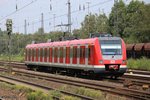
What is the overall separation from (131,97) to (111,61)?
9536 millimetres

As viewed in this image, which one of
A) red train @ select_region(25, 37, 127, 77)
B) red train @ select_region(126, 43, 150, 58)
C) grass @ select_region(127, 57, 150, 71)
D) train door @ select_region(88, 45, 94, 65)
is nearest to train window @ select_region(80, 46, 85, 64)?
red train @ select_region(25, 37, 127, 77)

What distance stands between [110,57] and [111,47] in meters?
0.72

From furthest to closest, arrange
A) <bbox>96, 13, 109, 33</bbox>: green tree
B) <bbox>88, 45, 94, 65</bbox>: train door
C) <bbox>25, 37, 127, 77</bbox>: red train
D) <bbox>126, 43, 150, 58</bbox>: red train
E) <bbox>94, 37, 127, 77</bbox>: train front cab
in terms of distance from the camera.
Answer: <bbox>96, 13, 109, 33</bbox>: green tree < <bbox>126, 43, 150, 58</bbox>: red train < <bbox>88, 45, 94, 65</bbox>: train door < <bbox>25, 37, 127, 77</bbox>: red train < <bbox>94, 37, 127, 77</bbox>: train front cab

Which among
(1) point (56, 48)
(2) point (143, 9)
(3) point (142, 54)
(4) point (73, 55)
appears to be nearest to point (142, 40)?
(2) point (143, 9)

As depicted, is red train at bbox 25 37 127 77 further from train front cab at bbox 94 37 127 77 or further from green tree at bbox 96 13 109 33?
green tree at bbox 96 13 109 33

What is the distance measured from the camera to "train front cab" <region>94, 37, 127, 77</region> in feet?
83.3

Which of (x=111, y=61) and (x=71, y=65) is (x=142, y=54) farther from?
(x=111, y=61)

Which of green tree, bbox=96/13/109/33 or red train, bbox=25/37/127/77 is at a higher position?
green tree, bbox=96/13/109/33

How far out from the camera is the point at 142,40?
224 feet

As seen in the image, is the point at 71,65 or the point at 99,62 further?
the point at 71,65

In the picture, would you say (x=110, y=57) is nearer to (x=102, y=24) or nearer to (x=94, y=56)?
(x=94, y=56)

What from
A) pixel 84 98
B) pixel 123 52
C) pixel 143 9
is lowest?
pixel 84 98

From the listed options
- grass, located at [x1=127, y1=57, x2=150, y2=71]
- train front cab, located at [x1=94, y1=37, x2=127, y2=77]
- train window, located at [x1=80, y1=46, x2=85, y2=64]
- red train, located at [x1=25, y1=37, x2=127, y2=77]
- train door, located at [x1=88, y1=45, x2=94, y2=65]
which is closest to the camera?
train front cab, located at [x1=94, y1=37, x2=127, y2=77]

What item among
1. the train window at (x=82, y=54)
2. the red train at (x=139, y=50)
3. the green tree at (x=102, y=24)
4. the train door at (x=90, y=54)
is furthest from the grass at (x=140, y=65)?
the green tree at (x=102, y=24)
